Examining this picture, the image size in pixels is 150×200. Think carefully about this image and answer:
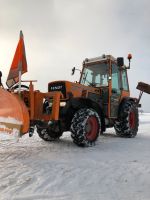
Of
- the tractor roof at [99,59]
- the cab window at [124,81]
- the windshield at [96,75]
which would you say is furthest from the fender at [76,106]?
the cab window at [124,81]

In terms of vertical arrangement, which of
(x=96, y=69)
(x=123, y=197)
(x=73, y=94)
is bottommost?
(x=123, y=197)

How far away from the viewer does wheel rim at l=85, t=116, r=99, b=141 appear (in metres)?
7.78

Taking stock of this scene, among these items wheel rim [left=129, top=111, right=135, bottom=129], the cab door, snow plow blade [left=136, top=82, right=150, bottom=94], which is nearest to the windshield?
the cab door

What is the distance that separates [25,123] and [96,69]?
4757 millimetres

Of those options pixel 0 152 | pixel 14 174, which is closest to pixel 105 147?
pixel 0 152

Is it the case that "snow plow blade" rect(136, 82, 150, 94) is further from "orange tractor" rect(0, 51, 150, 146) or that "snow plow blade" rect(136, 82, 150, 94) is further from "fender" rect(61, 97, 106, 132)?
"fender" rect(61, 97, 106, 132)

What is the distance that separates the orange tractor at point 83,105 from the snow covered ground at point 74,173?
2.10ft

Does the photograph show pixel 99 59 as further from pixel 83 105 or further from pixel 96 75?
pixel 83 105

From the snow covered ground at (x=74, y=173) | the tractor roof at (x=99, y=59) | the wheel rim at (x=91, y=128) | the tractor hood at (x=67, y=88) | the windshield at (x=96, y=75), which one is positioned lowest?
the snow covered ground at (x=74, y=173)

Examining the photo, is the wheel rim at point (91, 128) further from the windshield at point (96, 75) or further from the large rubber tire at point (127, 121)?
the large rubber tire at point (127, 121)

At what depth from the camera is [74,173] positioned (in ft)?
15.9

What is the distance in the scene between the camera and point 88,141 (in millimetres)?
7629

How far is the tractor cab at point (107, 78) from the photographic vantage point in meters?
9.39

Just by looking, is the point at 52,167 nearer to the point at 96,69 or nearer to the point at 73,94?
the point at 73,94
